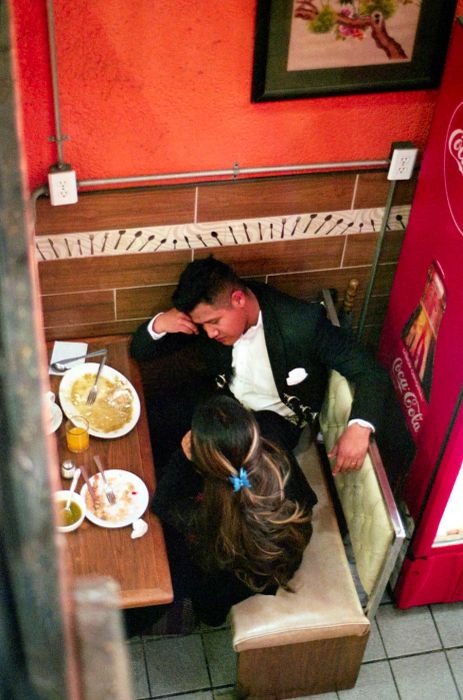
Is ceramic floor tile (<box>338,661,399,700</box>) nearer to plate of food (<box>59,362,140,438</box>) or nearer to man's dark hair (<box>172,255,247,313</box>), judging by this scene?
plate of food (<box>59,362,140,438</box>)

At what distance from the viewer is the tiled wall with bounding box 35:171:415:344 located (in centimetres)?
296

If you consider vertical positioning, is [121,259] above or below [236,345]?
above

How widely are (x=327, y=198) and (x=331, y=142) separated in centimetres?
24

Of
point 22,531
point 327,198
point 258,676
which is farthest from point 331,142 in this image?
point 22,531

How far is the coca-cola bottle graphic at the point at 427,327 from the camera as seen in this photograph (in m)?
2.77

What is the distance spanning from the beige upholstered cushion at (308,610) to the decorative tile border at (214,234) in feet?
4.06

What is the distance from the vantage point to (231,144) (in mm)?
2865

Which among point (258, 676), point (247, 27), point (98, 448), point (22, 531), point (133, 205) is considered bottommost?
point (258, 676)

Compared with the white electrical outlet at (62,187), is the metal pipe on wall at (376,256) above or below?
below

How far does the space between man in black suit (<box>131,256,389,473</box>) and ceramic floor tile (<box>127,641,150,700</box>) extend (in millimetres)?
818

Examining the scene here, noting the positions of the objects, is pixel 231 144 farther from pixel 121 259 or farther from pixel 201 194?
pixel 121 259

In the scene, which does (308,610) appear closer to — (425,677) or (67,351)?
(425,677)

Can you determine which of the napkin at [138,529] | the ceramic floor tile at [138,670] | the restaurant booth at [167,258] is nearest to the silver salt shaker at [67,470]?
the restaurant booth at [167,258]

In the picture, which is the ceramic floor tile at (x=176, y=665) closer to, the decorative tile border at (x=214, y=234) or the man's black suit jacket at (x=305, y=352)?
the man's black suit jacket at (x=305, y=352)
